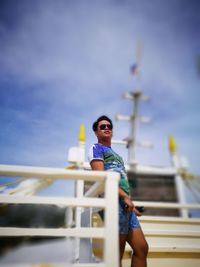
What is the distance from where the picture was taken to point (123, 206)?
172cm

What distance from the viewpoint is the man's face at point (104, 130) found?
6.79 feet

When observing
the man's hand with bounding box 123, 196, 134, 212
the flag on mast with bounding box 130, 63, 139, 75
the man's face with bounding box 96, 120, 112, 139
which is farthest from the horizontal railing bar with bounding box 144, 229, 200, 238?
the flag on mast with bounding box 130, 63, 139, 75

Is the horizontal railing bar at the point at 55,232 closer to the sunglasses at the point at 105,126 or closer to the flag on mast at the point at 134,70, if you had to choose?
the sunglasses at the point at 105,126

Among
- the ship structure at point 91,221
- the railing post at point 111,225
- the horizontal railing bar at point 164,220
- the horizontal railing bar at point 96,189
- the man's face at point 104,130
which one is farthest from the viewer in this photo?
the horizontal railing bar at point 164,220

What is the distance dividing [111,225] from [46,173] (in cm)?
52

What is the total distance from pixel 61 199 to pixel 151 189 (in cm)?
810

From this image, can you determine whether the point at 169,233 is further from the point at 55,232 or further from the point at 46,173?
the point at 46,173

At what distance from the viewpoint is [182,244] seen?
10.1 ft

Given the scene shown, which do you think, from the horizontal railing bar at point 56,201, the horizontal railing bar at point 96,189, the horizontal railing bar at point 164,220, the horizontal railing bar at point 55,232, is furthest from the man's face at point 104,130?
the horizontal railing bar at point 164,220

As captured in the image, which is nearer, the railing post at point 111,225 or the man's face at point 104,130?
the railing post at point 111,225

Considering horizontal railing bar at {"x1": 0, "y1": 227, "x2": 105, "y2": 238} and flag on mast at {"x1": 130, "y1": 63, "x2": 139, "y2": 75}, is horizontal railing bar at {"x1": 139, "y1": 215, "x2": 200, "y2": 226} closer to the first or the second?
horizontal railing bar at {"x1": 0, "y1": 227, "x2": 105, "y2": 238}

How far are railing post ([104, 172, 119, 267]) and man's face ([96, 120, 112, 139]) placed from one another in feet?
2.31

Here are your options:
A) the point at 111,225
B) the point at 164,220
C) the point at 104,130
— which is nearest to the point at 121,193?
the point at 111,225

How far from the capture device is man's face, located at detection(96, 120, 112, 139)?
207 centimetres
